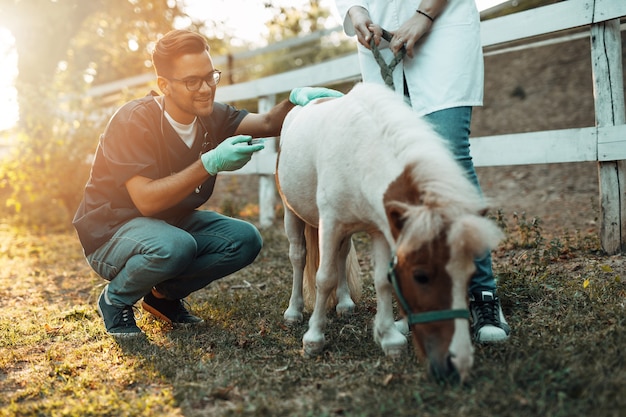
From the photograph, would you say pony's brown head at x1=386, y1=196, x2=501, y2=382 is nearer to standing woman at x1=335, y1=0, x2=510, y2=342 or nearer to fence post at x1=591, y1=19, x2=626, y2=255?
standing woman at x1=335, y1=0, x2=510, y2=342

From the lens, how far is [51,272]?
17.9 feet

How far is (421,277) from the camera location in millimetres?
2166

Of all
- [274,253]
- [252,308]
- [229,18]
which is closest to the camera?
[252,308]

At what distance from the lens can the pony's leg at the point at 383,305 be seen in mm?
2680

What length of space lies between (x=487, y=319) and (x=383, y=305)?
513 mm

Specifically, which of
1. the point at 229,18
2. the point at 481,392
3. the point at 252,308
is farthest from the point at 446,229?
the point at 229,18

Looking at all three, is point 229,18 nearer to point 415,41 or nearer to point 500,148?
point 500,148

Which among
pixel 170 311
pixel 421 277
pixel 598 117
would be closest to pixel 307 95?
pixel 170 311

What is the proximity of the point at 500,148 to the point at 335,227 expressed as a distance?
2052mm

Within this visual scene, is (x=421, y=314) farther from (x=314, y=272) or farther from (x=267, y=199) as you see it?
(x=267, y=199)

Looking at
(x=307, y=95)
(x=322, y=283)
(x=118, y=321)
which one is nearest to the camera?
(x=322, y=283)

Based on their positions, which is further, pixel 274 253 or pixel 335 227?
pixel 274 253

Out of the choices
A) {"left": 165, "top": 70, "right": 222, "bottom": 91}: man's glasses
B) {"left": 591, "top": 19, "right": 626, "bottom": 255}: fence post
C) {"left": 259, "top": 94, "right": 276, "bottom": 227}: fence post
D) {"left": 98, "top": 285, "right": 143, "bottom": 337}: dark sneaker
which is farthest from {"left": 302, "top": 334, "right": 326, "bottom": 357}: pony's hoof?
{"left": 259, "top": 94, "right": 276, "bottom": 227}: fence post

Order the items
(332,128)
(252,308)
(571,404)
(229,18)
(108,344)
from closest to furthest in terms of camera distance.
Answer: (571,404), (332,128), (108,344), (252,308), (229,18)
